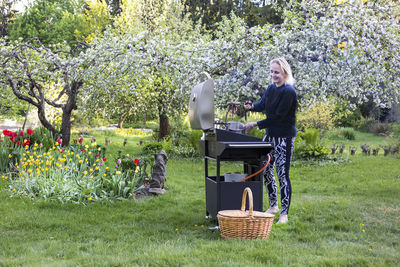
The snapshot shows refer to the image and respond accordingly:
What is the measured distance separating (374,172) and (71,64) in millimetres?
6841

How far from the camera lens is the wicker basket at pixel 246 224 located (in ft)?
12.0

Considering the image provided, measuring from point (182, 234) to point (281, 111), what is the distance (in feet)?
5.20

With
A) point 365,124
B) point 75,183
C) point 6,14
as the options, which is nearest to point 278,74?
point 75,183

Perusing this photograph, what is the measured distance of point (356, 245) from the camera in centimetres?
A: 367

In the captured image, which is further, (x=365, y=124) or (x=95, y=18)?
(x=95, y=18)

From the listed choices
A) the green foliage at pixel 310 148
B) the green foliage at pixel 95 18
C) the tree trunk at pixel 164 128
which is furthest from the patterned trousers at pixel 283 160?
the green foliage at pixel 95 18

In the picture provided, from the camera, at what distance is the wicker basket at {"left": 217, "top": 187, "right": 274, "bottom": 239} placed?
366 cm

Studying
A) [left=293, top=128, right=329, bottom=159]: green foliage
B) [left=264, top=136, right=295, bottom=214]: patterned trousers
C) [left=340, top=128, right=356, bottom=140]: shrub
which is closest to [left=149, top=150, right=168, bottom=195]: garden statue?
[left=264, top=136, right=295, bottom=214]: patterned trousers

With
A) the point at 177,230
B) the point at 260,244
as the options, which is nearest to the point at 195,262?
the point at 260,244

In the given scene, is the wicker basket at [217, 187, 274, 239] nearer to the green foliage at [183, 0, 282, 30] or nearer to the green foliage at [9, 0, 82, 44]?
the green foliage at [183, 0, 282, 30]

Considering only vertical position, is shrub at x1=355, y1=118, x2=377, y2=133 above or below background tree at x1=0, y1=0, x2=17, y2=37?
below

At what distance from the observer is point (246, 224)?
3674 millimetres

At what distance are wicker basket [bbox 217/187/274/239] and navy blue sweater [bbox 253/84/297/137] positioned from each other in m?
0.96

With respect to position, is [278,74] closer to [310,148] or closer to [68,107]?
[68,107]
